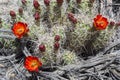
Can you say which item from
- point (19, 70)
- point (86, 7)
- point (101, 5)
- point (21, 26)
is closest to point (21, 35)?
point (21, 26)

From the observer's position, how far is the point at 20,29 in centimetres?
408

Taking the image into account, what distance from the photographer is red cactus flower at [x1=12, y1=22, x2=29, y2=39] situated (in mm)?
4062

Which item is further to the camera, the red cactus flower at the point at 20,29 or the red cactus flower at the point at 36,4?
the red cactus flower at the point at 36,4

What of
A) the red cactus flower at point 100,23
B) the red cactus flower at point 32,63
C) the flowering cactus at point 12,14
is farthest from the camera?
the flowering cactus at point 12,14

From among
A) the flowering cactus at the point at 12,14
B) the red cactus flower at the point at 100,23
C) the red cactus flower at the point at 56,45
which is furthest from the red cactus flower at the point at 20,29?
the red cactus flower at the point at 100,23

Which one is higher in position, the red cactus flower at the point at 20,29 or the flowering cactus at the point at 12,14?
the flowering cactus at the point at 12,14

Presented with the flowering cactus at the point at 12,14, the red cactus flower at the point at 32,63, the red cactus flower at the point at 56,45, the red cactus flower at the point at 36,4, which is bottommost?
the red cactus flower at the point at 32,63

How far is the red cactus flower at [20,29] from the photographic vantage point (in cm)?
406

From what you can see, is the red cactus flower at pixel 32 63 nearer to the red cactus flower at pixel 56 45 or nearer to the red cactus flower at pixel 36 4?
the red cactus flower at pixel 56 45

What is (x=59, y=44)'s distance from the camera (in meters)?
3.99

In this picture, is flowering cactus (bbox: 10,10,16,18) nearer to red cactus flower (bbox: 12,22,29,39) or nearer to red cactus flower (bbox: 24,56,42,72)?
red cactus flower (bbox: 12,22,29,39)

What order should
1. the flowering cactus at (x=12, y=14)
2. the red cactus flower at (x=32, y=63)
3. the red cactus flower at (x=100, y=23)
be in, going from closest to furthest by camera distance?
1. the red cactus flower at (x=32, y=63)
2. the red cactus flower at (x=100, y=23)
3. the flowering cactus at (x=12, y=14)

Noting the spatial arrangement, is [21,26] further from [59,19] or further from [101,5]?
[101,5]

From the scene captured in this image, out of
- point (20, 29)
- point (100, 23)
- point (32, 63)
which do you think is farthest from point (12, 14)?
point (100, 23)
